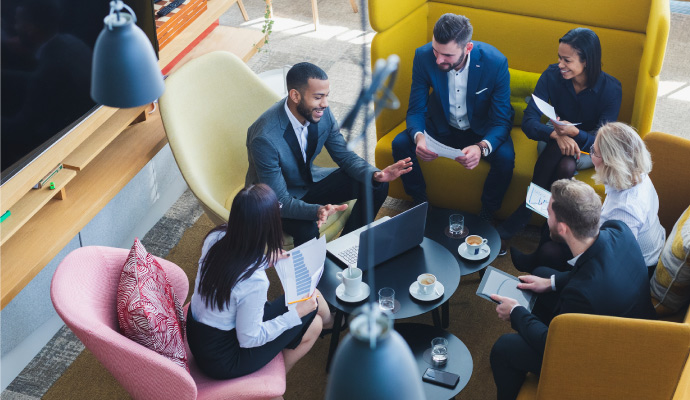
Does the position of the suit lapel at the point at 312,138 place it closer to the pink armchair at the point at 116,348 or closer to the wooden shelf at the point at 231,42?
the pink armchair at the point at 116,348

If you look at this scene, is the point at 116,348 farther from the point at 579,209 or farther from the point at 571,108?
the point at 571,108

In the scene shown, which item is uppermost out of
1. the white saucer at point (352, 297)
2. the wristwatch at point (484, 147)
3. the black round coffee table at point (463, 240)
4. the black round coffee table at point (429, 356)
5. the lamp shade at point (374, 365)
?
the lamp shade at point (374, 365)

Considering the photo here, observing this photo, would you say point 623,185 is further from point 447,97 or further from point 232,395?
point 232,395

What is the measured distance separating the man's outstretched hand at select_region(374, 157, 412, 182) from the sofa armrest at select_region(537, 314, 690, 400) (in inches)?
47.8

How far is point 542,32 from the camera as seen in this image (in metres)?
3.95

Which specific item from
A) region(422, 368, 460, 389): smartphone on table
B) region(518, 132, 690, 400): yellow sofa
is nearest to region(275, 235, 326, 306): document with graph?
region(422, 368, 460, 389): smartphone on table

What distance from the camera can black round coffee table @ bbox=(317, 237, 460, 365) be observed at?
291 centimetres

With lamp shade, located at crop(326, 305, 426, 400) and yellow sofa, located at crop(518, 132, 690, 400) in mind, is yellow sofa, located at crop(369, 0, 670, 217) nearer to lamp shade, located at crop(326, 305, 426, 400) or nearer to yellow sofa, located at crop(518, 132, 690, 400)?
yellow sofa, located at crop(518, 132, 690, 400)

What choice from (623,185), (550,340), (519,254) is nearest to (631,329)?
(550,340)

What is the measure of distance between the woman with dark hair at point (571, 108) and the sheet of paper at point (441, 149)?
45 cm

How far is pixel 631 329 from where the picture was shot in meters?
2.25

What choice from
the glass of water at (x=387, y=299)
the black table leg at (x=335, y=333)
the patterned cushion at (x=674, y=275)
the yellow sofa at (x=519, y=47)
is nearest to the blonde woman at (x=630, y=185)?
the patterned cushion at (x=674, y=275)

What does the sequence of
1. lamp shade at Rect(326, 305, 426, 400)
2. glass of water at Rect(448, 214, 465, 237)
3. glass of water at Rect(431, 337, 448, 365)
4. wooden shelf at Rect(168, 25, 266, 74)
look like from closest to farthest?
lamp shade at Rect(326, 305, 426, 400), glass of water at Rect(431, 337, 448, 365), glass of water at Rect(448, 214, 465, 237), wooden shelf at Rect(168, 25, 266, 74)

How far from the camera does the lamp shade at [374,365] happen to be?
1.03m
